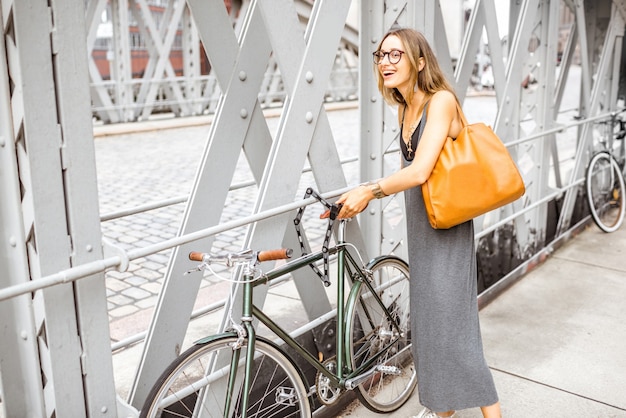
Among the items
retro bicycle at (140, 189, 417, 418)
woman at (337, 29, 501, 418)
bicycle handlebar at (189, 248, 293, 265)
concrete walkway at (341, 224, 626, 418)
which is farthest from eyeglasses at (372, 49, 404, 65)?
concrete walkway at (341, 224, 626, 418)

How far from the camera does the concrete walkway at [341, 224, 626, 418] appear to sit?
165 inches

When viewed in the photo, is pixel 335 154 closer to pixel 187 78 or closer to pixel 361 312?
pixel 361 312

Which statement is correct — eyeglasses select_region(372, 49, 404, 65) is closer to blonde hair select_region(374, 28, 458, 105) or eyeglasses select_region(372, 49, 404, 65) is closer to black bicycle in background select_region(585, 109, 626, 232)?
blonde hair select_region(374, 28, 458, 105)

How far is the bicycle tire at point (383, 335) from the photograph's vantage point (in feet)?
12.7

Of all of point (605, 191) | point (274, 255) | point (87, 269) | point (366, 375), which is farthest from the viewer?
point (605, 191)

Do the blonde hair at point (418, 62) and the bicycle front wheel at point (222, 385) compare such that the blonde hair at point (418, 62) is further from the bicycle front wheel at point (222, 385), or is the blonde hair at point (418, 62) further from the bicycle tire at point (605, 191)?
the bicycle tire at point (605, 191)

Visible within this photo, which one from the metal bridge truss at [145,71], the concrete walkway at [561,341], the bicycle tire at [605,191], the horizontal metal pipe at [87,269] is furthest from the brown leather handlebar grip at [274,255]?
the metal bridge truss at [145,71]

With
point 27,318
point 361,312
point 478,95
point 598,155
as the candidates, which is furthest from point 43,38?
point 478,95

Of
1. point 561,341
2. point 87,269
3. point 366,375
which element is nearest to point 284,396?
point 366,375

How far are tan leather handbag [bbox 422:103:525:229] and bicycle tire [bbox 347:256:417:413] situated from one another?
831 mm

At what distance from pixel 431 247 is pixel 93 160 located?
1612 mm

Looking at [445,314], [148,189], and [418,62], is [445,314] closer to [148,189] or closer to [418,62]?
[418,62]

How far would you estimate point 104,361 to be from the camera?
2641 millimetres

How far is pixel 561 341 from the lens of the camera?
16.8 ft
